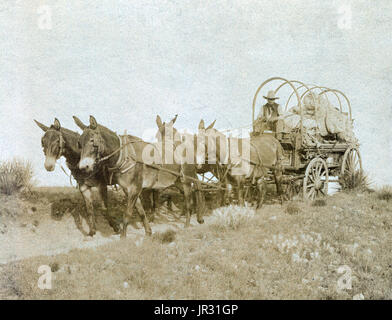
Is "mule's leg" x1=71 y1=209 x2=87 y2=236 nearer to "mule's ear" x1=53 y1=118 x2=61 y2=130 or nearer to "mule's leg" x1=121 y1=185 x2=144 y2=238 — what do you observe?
"mule's leg" x1=121 y1=185 x2=144 y2=238

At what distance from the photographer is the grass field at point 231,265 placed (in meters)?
4.14

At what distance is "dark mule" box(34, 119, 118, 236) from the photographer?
6.12 metres

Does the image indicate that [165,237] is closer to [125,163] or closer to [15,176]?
[125,163]

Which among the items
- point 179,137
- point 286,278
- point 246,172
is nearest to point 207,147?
point 179,137

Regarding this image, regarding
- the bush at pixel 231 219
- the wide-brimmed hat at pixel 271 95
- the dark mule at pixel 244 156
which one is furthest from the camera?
the wide-brimmed hat at pixel 271 95

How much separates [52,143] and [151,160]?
2074 millimetres

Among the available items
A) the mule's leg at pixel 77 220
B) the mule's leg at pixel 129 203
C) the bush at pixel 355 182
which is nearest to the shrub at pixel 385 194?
the bush at pixel 355 182

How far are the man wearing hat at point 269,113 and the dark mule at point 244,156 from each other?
25.4 inches

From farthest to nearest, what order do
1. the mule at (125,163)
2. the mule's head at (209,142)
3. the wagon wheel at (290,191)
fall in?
the wagon wheel at (290,191), the mule's head at (209,142), the mule at (125,163)

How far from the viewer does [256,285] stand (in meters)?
4.25

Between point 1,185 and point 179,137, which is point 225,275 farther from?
point 1,185

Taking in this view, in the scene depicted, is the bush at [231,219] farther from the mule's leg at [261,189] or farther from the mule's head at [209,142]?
the mule's leg at [261,189]

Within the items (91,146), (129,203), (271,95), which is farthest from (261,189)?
(91,146)

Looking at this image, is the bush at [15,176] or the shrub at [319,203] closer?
the shrub at [319,203]
